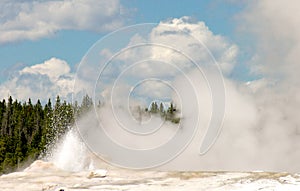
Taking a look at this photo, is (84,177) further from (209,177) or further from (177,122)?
(177,122)

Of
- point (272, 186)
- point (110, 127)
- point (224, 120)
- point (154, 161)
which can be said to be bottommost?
point (272, 186)

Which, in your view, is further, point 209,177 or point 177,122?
point 177,122

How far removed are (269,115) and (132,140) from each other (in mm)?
29902

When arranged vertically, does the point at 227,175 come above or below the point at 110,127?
below

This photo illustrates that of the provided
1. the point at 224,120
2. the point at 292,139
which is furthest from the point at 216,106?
the point at 292,139

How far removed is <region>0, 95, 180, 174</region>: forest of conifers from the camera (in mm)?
91938

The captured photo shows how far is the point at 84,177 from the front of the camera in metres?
38.8

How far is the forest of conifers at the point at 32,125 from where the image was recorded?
9194cm

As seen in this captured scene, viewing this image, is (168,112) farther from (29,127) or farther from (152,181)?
(152,181)

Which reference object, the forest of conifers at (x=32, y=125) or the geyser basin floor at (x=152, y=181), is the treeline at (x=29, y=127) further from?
the geyser basin floor at (x=152, y=181)

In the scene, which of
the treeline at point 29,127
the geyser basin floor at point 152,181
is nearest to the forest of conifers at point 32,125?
the treeline at point 29,127

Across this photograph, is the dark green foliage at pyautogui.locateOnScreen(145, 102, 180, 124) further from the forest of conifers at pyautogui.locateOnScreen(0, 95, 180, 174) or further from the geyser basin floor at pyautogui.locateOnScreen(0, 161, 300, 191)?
the geyser basin floor at pyautogui.locateOnScreen(0, 161, 300, 191)

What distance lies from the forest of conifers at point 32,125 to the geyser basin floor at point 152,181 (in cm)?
3862

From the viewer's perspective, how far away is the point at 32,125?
117062mm
